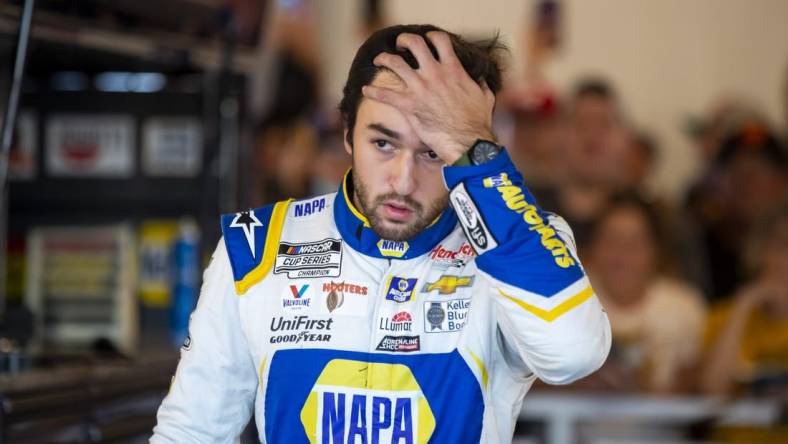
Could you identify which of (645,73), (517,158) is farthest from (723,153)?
(645,73)

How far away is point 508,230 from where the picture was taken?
6.79 ft

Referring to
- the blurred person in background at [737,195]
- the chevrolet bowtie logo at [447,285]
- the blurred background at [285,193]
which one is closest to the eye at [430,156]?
the chevrolet bowtie logo at [447,285]

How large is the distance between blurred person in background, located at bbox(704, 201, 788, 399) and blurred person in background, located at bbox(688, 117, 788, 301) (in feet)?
3.38

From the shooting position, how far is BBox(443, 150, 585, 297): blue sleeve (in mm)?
2053

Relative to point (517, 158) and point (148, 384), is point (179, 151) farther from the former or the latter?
point (517, 158)

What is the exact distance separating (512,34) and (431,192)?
5.70 meters

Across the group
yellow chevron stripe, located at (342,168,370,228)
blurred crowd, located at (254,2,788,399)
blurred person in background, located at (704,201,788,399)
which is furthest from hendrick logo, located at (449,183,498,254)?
blurred person in background, located at (704,201,788,399)

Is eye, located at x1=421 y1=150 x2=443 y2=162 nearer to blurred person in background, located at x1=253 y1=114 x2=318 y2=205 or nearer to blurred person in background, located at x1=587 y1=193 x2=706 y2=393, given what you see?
blurred person in background, located at x1=587 y1=193 x2=706 y2=393

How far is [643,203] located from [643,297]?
406mm

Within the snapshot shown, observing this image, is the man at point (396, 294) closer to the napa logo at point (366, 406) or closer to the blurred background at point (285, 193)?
the napa logo at point (366, 406)

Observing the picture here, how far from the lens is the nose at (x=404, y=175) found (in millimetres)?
2217

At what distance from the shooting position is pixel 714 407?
186 inches

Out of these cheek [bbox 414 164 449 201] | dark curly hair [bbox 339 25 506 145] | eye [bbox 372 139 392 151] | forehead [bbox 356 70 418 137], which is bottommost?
cheek [bbox 414 164 449 201]

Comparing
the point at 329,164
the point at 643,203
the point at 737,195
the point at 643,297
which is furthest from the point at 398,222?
the point at 737,195
